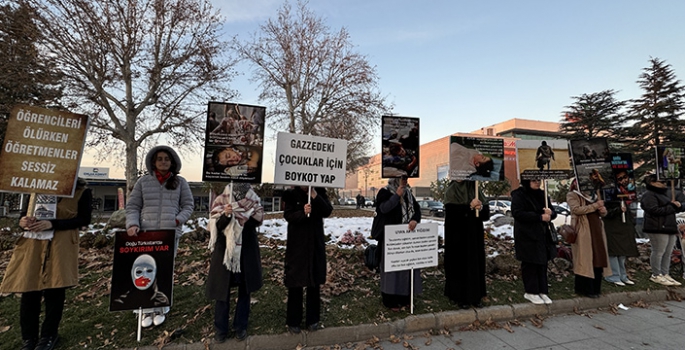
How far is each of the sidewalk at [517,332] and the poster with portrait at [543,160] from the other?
1981 mm

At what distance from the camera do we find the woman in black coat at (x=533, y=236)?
15.1ft

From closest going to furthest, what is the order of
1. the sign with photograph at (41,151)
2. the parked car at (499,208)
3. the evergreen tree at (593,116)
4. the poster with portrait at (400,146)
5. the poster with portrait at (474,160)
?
the sign with photograph at (41,151) < the poster with portrait at (400,146) < the poster with portrait at (474,160) < the parked car at (499,208) < the evergreen tree at (593,116)

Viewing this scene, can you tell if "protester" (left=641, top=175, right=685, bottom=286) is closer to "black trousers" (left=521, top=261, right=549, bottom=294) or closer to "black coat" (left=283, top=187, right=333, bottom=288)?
"black trousers" (left=521, top=261, right=549, bottom=294)

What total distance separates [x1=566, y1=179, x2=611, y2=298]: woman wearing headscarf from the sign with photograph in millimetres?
7056

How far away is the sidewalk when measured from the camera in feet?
11.6

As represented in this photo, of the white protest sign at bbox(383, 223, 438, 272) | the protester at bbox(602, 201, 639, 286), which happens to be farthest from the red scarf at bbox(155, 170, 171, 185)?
the protester at bbox(602, 201, 639, 286)

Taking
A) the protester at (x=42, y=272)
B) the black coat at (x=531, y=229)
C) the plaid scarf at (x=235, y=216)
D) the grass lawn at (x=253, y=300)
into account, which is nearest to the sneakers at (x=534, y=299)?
the grass lawn at (x=253, y=300)

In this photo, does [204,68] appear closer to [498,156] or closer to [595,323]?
[498,156]

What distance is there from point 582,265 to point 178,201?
20.3 ft

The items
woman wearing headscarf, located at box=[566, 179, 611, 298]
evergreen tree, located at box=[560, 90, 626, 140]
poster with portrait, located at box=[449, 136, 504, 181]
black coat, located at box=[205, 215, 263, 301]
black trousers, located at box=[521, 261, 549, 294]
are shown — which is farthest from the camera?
evergreen tree, located at box=[560, 90, 626, 140]

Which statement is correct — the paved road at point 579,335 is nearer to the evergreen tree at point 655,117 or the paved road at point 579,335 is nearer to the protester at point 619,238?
the protester at point 619,238

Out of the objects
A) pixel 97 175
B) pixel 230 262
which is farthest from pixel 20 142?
pixel 97 175

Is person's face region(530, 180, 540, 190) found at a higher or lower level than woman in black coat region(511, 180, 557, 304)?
higher

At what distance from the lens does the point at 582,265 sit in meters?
4.96
